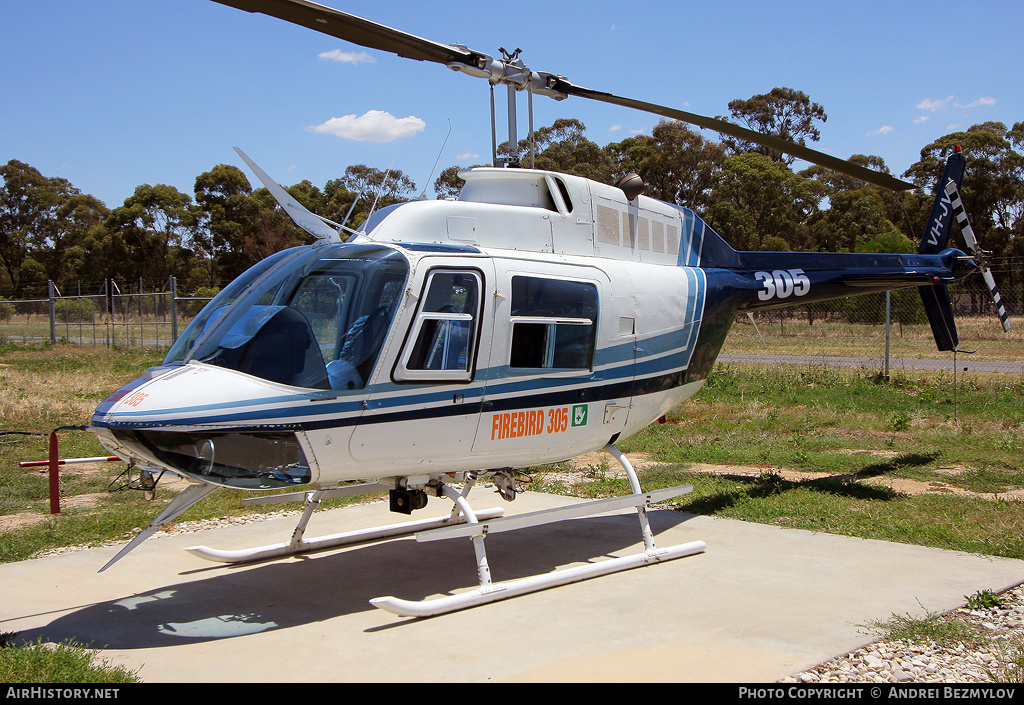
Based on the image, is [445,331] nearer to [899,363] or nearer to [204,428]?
[204,428]

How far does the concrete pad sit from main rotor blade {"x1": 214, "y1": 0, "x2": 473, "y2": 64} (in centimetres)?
400

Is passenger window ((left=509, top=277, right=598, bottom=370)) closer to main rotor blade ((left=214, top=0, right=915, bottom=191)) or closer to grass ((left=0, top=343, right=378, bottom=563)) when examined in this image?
main rotor blade ((left=214, top=0, right=915, bottom=191))

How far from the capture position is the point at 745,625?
5.23 metres

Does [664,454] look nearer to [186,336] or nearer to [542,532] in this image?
[542,532]

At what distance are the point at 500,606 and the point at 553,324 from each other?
2.19 metres

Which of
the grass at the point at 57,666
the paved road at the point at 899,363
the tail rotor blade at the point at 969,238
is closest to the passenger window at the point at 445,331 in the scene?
the grass at the point at 57,666

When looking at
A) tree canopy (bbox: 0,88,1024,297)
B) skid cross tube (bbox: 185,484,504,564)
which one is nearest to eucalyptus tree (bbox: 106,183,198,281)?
tree canopy (bbox: 0,88,1024,297)

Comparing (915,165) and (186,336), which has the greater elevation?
(915,165)

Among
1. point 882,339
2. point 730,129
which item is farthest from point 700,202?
point 730,129

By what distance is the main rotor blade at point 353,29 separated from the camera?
16.6 feet

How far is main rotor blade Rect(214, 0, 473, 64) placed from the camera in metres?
5.05

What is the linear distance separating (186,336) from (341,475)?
1.45m

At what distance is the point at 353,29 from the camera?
554 cm
